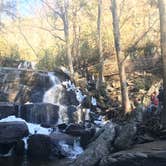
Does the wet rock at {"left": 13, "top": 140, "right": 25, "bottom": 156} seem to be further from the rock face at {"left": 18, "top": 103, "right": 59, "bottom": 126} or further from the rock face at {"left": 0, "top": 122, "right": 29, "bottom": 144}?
the rock face at {"left": 18, "top": 103, "right": 59, "bottom": 126}

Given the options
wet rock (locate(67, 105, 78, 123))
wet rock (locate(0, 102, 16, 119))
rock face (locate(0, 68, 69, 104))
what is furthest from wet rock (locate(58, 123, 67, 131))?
rock face (locate(0, 68, 69, 104))

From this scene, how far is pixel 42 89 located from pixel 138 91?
534 centimetres

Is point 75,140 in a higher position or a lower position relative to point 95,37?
lower

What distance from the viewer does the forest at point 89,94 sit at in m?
12.7

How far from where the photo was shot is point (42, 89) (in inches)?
947

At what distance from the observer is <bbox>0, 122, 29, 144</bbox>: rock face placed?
57.3 ft

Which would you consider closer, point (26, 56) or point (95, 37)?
point (95, 37)

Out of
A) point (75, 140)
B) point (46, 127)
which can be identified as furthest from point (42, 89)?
point (75, 140)

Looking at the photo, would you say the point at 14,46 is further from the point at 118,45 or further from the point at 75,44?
the point at 118,45

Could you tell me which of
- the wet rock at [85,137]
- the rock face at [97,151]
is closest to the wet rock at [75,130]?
the wet rock at [85,137]

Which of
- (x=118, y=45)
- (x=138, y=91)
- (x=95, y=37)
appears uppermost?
(x=95, y=37)

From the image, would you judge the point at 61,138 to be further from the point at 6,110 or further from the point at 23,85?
the point at 23,85

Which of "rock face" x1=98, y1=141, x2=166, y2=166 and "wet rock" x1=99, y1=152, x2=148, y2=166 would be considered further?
"wet rock" x1=99, y1=152, x2=148, y2=166

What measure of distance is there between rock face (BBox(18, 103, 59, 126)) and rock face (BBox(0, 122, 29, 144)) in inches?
95.1
